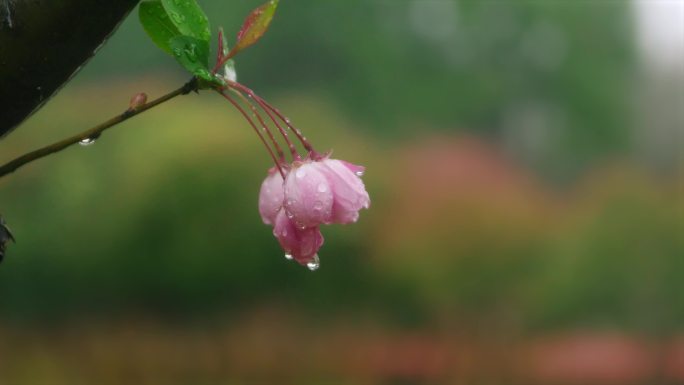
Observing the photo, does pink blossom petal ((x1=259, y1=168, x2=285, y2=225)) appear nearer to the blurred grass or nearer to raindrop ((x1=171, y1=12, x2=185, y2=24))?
raindrop ((x1=171, y1=12, x2=185, y2=24))

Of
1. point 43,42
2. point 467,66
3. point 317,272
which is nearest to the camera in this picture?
point 43,42

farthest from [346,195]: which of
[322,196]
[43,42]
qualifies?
[43,42]

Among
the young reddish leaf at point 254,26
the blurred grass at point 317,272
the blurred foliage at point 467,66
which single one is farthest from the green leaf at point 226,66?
the blurred foliage at point 467,66

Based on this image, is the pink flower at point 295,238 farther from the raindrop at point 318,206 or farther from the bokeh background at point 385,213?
the bokeh background at point 385,213

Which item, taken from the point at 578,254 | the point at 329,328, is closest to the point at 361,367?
the point at 329,328

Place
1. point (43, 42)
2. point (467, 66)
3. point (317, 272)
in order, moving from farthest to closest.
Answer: point (467, 66), point (317, 272), point (43, 42)

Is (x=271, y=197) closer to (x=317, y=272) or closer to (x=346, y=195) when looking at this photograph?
(x=346, y=195)
